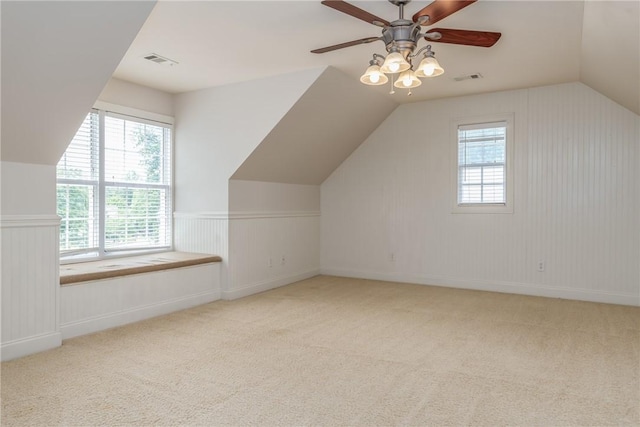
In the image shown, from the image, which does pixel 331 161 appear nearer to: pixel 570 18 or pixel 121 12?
pixel 570 18

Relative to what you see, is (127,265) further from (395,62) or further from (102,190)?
(395,62)

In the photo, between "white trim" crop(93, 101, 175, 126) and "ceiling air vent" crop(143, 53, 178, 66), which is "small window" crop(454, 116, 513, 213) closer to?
"ceiling air vent" crop(143, 53, 178, 66)

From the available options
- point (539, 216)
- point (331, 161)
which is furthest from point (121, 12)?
point (539, 216)

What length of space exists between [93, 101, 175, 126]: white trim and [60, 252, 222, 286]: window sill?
1.58 metres

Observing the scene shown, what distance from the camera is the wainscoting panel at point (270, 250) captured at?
4.96 meters

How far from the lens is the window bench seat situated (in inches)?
137

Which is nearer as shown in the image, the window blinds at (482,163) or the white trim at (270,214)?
the white trim at (270,214)

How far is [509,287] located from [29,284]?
4919 millimetres

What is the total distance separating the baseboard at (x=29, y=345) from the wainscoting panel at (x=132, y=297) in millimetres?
189

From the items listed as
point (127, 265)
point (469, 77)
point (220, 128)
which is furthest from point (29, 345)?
point (469, 77)

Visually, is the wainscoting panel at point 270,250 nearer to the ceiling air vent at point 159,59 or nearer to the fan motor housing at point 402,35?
the ceiling air vent at point 159,59

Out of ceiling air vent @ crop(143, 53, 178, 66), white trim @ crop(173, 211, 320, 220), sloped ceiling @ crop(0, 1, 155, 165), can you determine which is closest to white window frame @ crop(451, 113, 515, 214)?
white trim @ crop(173, 211, 320, 220)

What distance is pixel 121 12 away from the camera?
253cm

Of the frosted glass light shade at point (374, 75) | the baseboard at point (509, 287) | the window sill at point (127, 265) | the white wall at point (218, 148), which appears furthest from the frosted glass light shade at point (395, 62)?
the baseboard at point (509, 287)
